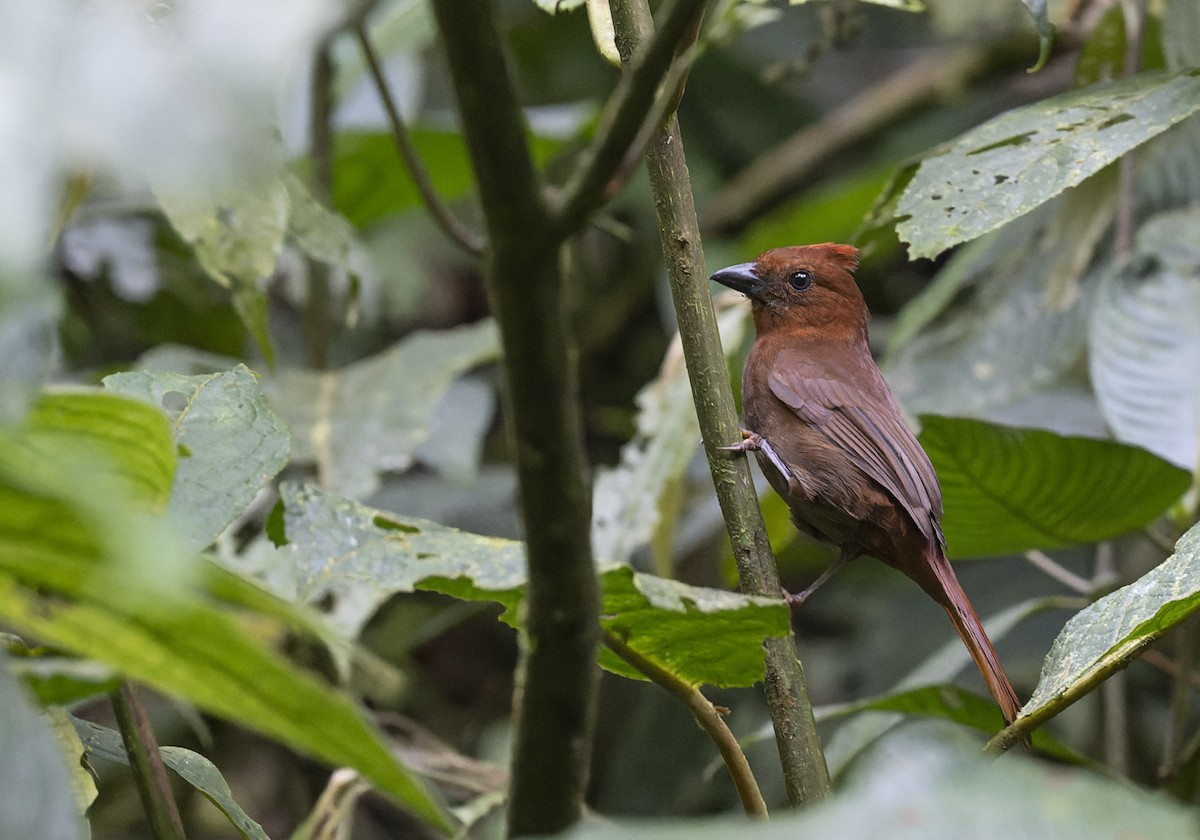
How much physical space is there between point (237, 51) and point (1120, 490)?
205cm

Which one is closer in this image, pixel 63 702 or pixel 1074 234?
pixel 63 702

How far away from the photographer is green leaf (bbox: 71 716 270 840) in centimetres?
143

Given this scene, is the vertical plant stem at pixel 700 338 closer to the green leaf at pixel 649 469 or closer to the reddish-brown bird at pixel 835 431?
the reddish-brown bird at pixel 835 431

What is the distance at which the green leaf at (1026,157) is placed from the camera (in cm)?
197

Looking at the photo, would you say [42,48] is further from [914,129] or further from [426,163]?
[914,129]

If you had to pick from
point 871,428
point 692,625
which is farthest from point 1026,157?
point 692,625

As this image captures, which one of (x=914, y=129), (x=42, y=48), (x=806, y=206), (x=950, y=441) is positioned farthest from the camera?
(x=914, y=129)

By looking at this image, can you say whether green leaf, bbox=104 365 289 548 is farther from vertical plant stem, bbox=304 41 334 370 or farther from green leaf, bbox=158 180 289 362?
vertical plant stem, bbox=304 41 334 370

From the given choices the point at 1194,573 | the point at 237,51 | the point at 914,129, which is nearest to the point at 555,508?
the point at 237,51

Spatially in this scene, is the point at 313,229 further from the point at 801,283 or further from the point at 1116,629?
the point at 1116,629

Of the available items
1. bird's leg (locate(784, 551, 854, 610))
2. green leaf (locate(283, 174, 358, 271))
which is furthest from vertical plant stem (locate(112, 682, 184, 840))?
green leaf (locate(283, 174, 358, 271))

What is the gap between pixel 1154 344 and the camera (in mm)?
2938

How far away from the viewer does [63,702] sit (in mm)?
1140

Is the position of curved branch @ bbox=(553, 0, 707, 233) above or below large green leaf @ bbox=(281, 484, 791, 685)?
above
